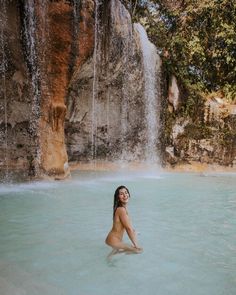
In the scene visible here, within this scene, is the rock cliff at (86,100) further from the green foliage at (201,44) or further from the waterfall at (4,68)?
the green foliage at (201,44)

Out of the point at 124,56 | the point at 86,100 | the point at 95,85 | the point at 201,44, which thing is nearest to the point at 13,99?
the point at 95,85

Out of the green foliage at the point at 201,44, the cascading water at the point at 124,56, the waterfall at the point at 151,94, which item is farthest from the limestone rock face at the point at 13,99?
the green foliage at the point at 201,44

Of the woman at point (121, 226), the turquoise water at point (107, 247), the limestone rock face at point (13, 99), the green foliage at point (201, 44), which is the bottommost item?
the turquoise water at point (107, 247)

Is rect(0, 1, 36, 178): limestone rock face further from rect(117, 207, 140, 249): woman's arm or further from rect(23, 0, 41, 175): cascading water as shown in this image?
rect(117, 207, 140, 249): woman's arm

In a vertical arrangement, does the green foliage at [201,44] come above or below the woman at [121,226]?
above

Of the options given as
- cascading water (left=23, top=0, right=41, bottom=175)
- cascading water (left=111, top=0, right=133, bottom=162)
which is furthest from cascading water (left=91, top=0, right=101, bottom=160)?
cascading water (left=23, top=0, right=41, bottom=175)

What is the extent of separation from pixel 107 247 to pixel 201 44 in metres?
16.3

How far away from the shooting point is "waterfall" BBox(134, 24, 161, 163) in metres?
16.9

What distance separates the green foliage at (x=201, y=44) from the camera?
61.6 ft

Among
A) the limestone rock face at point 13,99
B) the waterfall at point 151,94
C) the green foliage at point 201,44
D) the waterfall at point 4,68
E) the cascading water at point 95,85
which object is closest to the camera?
the waterfall at point 4,68

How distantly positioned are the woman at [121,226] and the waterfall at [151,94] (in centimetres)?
1255

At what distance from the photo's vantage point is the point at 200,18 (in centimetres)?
1953

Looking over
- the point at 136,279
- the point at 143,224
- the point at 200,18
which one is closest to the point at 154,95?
Answer: the point at 200,18

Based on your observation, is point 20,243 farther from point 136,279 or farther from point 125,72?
point 125,72
